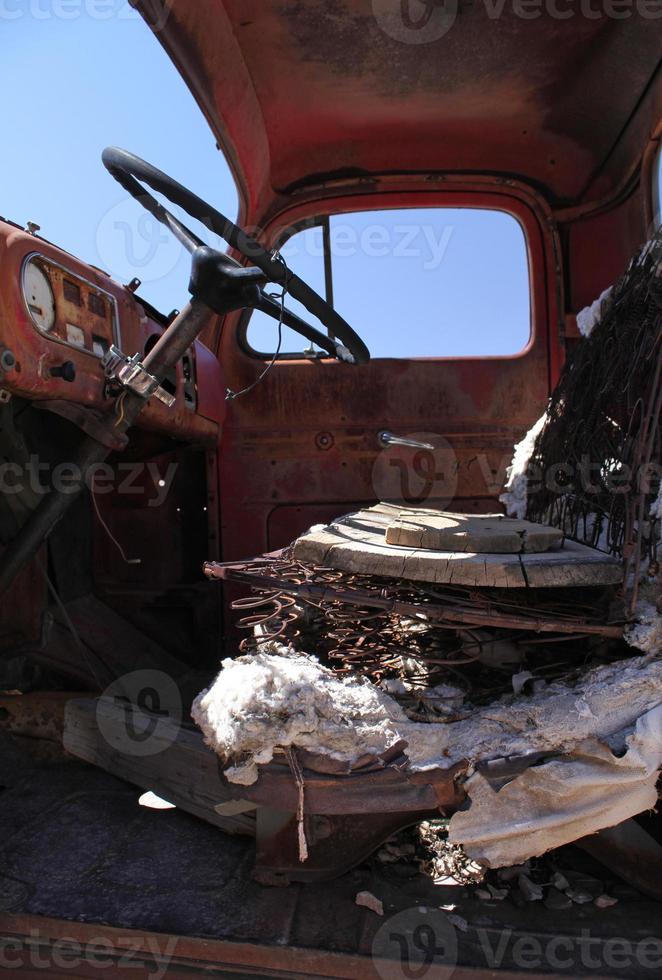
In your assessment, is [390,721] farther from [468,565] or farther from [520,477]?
[520,477]

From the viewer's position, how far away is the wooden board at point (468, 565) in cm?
120

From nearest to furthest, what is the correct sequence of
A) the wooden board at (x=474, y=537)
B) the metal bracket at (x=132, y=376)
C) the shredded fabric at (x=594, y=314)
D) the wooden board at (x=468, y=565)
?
1. the wooden board at (x=468, y=565)
2. the wooden board at (x=474, y=537)
3. the metal bracket at (x=132, y=376)
4. the shredded fabric at (x=594, y=314)

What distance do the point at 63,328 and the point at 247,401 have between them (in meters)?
0.87

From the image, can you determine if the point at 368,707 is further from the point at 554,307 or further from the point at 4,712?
the point at 554,307

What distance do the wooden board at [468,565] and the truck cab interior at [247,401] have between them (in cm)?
39

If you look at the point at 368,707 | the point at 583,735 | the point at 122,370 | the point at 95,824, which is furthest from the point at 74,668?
the point at 583,735

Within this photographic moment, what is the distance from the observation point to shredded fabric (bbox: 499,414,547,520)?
6.64 feet

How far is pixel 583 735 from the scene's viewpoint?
1125mm

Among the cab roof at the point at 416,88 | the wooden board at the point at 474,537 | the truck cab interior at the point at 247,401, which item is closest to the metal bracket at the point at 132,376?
the truck cab interior at the point at 247,401

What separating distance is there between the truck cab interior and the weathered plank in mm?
29

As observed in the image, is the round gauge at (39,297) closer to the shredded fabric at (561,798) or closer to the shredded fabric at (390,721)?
the shredded fabric at (390,721)

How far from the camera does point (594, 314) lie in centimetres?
189

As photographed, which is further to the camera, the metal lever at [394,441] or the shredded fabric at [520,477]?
the metal lever at [394,441]

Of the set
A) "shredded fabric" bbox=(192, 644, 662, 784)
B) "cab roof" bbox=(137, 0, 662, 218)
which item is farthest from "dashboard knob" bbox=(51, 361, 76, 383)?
"cab roof" bbox=(137, 0, 662, 218)
